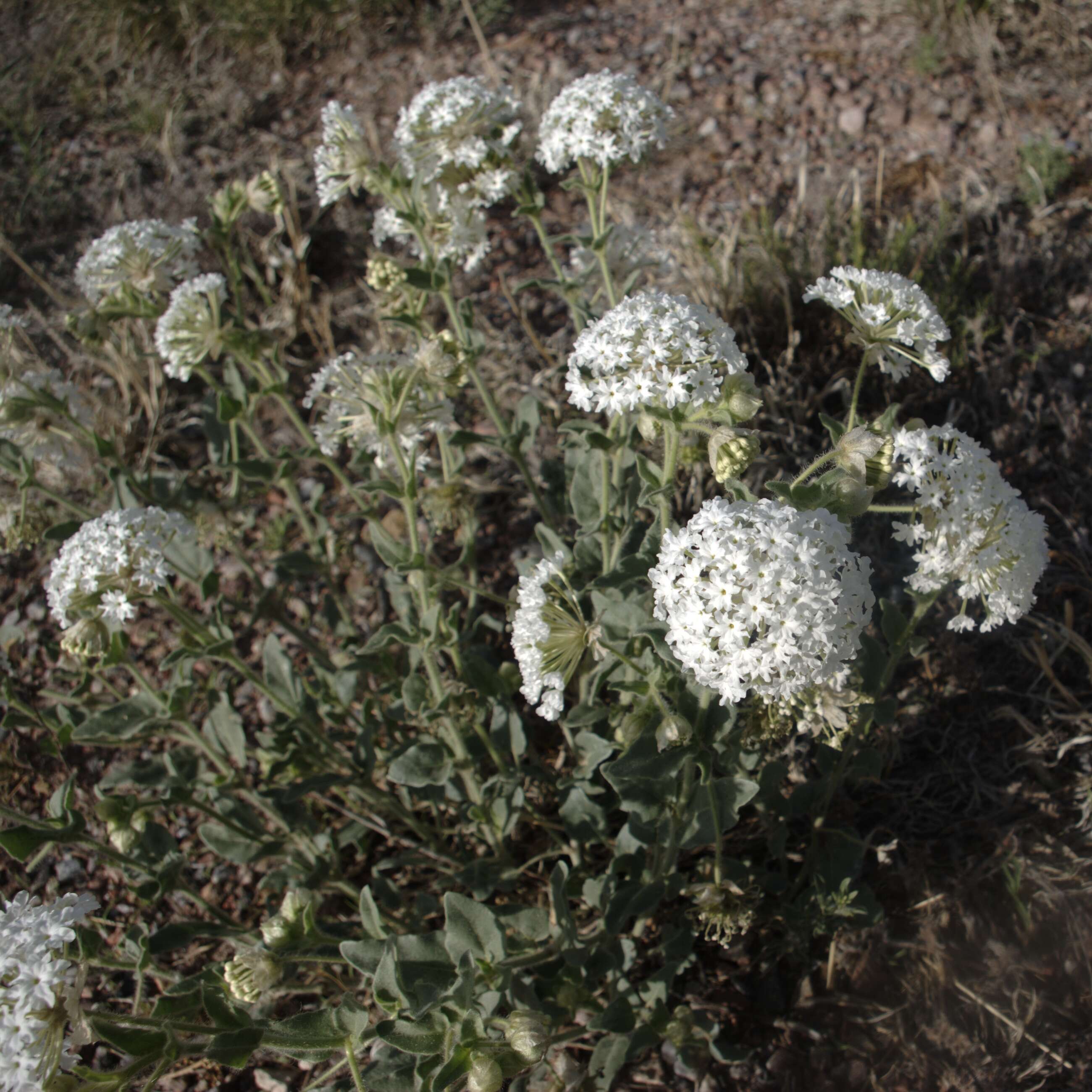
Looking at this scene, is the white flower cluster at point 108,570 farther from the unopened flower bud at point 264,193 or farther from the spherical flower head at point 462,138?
the spherical flower head at point 462,138

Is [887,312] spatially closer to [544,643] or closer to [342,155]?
[544,643]

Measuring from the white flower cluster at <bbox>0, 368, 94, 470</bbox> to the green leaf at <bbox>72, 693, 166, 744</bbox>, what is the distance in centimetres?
95

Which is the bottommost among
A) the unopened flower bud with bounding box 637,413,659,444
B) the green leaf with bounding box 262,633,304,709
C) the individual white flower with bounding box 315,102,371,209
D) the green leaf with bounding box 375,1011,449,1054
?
the green leaf with bounding box 262,633,304,709

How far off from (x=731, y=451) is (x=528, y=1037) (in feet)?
4.56

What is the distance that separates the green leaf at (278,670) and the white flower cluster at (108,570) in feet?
2.23

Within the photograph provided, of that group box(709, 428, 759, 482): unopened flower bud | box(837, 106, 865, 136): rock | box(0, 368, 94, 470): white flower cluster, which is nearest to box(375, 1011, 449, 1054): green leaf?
box(709, 428, 759, 482): unopened flower bud

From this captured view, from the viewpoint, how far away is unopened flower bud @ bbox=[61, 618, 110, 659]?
8.15 feet

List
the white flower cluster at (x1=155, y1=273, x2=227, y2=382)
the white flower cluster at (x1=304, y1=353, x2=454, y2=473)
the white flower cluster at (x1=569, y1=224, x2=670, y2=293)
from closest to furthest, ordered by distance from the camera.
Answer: the white flower cluster at (x1=304, y1=353, x2=454, y2=473) < the white flower cluster at (x1=155, y1=273, x2=227, y2=382) < the white flower cluster at (x1=569, y1=224, x2=670, y2=293)

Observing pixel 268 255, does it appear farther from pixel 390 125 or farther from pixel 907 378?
pixel 907 378

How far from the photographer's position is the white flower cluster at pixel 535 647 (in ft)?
7.46

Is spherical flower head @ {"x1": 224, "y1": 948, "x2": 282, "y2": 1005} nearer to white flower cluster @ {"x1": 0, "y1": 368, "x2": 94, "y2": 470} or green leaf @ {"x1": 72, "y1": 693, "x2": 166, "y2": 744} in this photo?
green leaf @ {"x1": 72, "y1": 693, "x2": 166, "y2": 744}

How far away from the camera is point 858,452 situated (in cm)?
192

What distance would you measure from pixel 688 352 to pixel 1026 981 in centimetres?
223

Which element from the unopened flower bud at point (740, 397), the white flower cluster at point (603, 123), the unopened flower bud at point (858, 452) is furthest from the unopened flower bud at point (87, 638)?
the unopened flower bud at point (858, 452)
